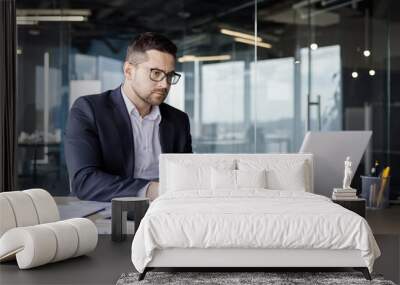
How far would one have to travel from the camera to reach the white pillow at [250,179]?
5246 millimetres

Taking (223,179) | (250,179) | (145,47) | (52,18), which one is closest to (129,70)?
(145,47)

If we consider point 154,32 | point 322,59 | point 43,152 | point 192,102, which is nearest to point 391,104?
point 322,59

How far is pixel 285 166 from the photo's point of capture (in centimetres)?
548

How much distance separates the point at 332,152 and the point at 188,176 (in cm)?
127

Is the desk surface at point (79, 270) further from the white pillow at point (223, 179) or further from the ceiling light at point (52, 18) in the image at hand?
the ceiling light at point (52, 18)

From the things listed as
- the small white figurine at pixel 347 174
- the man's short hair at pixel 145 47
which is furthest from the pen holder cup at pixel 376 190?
the man's short hair at pixel 145 47

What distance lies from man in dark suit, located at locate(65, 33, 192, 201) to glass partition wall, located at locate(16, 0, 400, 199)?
157 centimetres

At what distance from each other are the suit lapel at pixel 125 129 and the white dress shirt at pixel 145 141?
0.06m

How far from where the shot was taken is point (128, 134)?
5.71 metres

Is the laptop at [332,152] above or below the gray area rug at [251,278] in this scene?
above

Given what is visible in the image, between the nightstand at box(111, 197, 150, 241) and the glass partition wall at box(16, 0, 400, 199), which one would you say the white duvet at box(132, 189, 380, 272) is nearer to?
the nightstand at box(111, 197, 150, 241)

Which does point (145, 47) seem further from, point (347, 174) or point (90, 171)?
point (347, 174)

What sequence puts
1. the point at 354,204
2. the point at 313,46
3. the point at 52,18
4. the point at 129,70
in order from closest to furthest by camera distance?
1. the point at 354,204
2. the point at 129,70
3. the point at 52,18
4. the point at 313,46

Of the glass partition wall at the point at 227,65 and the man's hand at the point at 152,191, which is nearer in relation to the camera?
the man's hand at the point at 152,191
